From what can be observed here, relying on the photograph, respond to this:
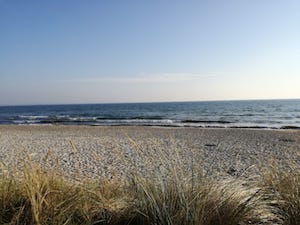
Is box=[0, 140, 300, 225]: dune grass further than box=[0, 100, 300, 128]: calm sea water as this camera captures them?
No

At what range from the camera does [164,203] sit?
8.76ft

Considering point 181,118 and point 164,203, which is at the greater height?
point 164,203

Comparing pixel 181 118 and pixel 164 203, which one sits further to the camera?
pixel 181 118

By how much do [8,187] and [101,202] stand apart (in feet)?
3.23

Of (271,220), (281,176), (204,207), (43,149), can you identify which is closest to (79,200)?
(204,207)

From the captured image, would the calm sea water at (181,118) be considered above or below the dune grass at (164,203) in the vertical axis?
below

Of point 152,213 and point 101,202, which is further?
point 101,202

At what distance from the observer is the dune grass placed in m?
2.67

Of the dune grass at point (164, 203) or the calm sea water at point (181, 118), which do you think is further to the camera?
the calm sea water at point (181, 118)

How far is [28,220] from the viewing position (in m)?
2.80

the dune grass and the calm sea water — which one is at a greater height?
the dune grass

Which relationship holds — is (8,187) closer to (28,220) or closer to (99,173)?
(28,220)

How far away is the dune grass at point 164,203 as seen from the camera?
2670 millimetres

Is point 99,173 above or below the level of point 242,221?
below
